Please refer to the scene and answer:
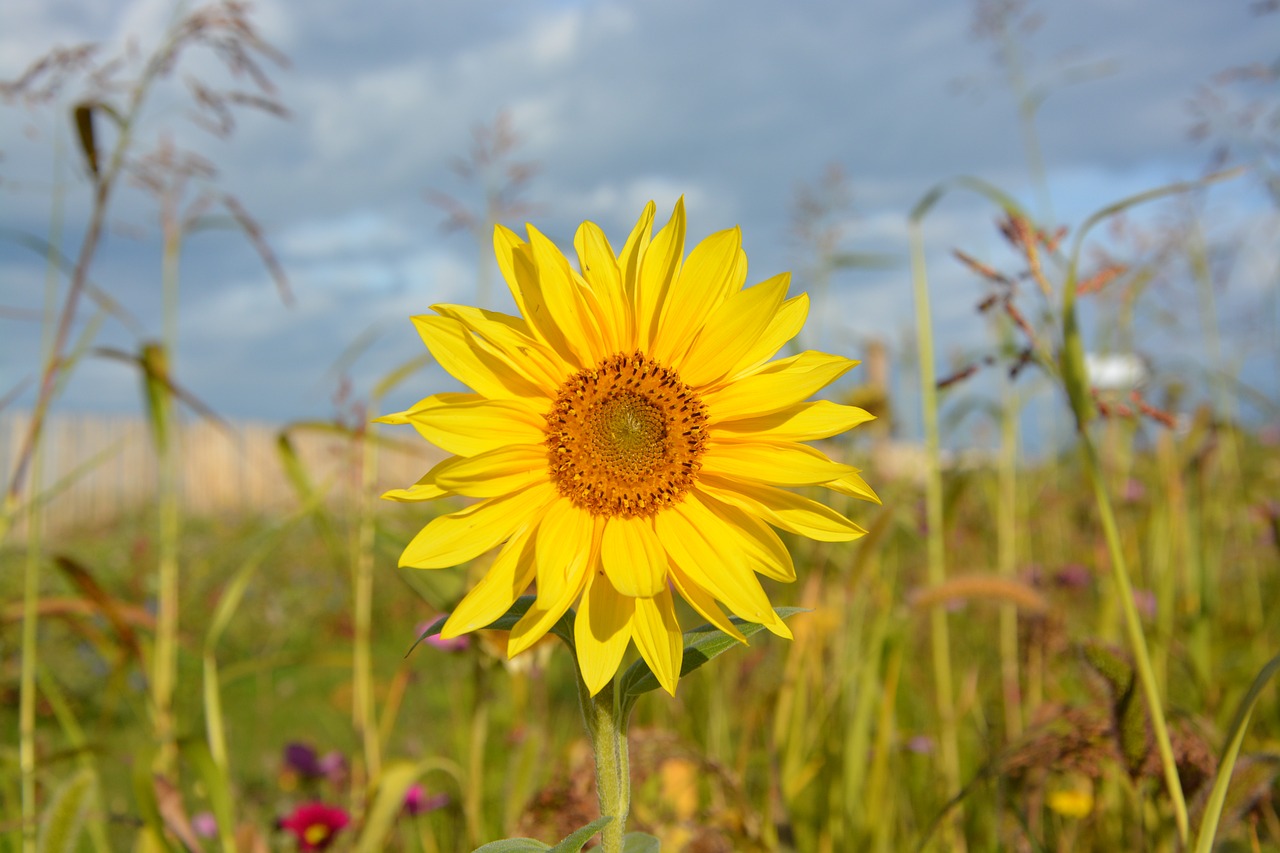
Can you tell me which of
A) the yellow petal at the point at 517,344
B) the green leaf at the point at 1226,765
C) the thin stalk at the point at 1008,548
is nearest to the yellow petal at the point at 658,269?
the yellow petal at the point at 517,344

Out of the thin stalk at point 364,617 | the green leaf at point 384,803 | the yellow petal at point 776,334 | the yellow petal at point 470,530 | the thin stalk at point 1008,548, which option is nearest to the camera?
the yellow petal at point 470,530

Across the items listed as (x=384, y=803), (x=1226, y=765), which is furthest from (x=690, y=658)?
(x=384, y=803)

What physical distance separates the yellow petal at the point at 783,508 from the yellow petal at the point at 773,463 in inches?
0.7

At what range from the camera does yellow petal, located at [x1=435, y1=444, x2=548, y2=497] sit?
86 centimetres

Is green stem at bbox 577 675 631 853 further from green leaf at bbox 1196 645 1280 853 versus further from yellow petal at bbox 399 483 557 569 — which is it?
green leaf at bbox 1196 645 1280 853

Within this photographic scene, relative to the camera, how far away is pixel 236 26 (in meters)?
1.89

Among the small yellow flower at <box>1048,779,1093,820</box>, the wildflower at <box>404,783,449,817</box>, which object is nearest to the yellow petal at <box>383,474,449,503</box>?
the wildflower at <box>404,783,449,817</box>

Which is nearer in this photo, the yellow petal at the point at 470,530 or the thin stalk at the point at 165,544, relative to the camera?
the yellow petal at the point at 470,530

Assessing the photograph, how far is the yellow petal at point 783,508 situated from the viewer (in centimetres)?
96

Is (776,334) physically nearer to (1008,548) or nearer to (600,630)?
(600,630)

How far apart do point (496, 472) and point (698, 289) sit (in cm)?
29

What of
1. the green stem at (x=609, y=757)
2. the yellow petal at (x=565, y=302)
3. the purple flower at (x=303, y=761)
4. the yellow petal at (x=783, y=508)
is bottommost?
the purple flower at (x=303, y=761)

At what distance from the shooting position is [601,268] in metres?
0.96

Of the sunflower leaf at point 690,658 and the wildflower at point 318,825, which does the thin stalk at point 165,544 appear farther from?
the sunflower leaf at point 690,658
